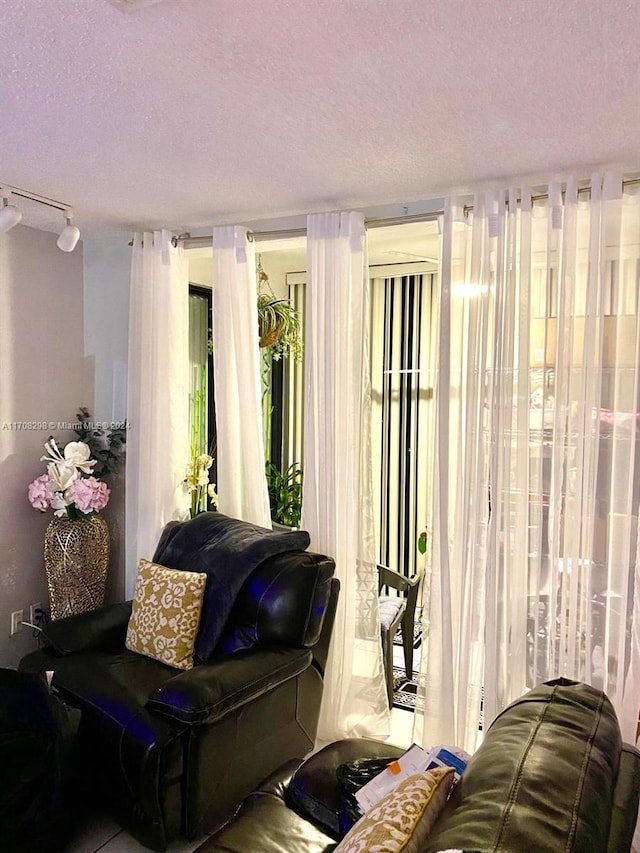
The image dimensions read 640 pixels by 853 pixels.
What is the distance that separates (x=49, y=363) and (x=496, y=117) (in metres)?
2.69

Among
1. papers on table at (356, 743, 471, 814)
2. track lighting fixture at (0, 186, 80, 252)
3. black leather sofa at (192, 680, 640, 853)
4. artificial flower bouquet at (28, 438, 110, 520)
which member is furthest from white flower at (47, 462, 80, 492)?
papers on table at (356, 743, 471, 814)

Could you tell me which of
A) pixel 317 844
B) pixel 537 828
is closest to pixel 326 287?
pixel 317 844

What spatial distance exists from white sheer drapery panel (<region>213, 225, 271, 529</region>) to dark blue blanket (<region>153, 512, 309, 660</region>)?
19 centimetres

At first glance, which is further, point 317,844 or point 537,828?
point 317,844

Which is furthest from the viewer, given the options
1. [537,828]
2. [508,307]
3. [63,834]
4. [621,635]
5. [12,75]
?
[508,307]

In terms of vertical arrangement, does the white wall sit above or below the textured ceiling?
below

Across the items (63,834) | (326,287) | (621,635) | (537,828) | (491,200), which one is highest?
(491,200)

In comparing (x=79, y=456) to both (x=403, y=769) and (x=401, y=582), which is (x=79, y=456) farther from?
(x=403, y=769)

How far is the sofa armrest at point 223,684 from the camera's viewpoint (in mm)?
2268

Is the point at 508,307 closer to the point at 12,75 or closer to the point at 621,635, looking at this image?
the point at 621,635

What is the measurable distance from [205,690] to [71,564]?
145 centimetres

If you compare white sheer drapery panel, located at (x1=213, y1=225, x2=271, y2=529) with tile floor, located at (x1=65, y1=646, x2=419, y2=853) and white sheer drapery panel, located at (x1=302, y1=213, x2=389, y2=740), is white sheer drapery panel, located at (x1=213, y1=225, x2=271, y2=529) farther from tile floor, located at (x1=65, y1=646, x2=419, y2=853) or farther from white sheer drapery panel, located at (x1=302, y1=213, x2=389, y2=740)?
tile floor, located at (x1=65, y1=646, x2=419, y2=853)

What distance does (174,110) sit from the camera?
81.1 inches

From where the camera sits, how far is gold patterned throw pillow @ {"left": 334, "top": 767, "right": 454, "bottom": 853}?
1.16 metres
